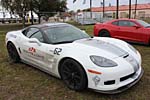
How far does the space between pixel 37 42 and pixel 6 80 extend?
3.76ft

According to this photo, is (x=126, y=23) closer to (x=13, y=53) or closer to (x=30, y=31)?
(x=30, y=31)

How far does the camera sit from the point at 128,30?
866 centimetres

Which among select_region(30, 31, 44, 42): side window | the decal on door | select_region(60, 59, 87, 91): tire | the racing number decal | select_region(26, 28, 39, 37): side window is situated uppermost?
select_region(26, 28, 39, 37): side window

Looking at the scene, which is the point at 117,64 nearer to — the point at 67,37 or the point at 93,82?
the point at 93,82

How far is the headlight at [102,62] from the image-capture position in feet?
11.2

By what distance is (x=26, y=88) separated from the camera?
4070mm

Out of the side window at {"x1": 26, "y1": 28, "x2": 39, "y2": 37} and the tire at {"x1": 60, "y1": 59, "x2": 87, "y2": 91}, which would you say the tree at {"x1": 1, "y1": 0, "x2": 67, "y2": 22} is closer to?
the side window at {"x1": 26, "y1": 28, "x2": 39, "y2": 37}

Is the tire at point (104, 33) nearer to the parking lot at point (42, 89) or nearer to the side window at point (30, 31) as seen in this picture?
the parking lot at point (42, 89)

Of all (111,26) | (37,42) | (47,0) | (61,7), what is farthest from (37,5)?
(37,42)

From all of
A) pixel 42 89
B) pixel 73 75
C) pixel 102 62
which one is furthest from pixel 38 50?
pixel 102 62

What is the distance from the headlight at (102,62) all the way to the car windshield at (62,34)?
3.48 feet

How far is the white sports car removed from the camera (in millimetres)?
3387

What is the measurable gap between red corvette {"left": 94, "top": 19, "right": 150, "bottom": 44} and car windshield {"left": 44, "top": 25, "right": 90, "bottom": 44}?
165 inches

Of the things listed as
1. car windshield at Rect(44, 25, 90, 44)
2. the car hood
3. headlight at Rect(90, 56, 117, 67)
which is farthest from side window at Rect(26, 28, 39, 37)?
headlight at Rect(90, 56, 117, 67)
